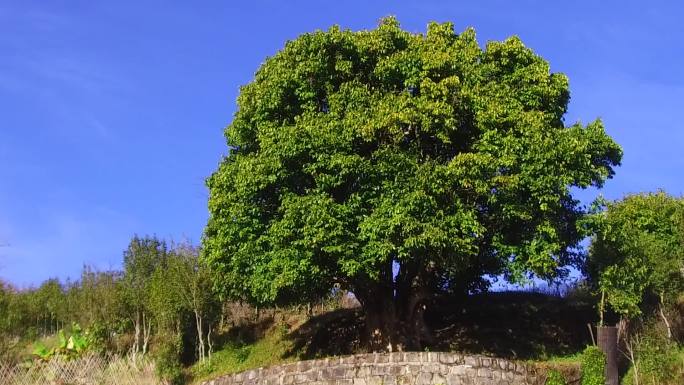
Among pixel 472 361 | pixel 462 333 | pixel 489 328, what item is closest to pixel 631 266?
pixel 489 328

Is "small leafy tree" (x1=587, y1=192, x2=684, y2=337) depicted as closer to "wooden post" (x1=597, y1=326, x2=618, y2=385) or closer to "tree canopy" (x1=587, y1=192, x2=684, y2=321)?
"tree canopy" (x1=587, y1=192, x2=684, y2=321)

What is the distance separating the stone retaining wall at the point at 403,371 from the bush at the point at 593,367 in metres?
1.35

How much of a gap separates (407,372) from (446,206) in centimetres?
470

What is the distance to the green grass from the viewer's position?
25.5 metres

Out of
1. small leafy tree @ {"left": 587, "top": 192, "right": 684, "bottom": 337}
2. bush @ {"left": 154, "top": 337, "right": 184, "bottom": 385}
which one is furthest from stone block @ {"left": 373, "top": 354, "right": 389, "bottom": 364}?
bush @ {"left": 154, "top": 337, "right": 184, "bottom": 385}

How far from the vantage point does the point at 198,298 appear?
85.8 feet

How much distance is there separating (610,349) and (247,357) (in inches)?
454

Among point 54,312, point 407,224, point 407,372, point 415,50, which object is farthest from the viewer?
point 54,312

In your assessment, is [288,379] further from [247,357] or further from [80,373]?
[247,357]

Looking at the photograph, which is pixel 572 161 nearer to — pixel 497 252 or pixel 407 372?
pixel 497 252

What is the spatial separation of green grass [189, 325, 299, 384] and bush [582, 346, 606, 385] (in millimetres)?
9038

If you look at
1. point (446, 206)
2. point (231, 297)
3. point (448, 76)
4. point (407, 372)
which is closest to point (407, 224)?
point (446, 206)

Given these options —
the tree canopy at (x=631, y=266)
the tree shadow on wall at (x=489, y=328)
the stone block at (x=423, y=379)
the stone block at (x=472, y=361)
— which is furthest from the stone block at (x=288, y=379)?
the tree canopy at (x=631, y=266)

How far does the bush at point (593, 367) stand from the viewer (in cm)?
1961
